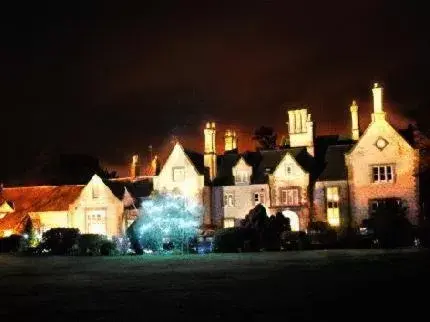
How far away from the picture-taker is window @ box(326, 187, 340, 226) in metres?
65.1

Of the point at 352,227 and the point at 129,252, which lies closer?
the point at 129,252

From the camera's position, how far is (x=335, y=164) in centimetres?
6738

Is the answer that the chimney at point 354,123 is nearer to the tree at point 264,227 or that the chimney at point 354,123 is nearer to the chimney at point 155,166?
the tree at point 264,227

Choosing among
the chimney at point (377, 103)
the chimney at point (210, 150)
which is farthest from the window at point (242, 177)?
the chimney at point (377, 103)

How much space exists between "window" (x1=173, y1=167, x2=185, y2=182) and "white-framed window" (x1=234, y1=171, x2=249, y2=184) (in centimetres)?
553

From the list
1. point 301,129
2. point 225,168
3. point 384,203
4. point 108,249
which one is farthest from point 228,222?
point 108,249

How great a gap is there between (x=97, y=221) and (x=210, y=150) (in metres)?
14.4

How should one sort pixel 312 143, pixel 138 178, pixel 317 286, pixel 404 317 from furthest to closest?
pixel 138 178
pixel 312 143
pixel 317 286
pixel 404 317

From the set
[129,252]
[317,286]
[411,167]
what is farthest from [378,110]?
[317,286]

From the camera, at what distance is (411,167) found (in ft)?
205

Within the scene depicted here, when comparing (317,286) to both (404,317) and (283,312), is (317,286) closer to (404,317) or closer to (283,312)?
(283,312)

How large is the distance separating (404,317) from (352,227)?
51.7 m

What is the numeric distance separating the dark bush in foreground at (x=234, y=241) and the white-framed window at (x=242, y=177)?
16.3 meters

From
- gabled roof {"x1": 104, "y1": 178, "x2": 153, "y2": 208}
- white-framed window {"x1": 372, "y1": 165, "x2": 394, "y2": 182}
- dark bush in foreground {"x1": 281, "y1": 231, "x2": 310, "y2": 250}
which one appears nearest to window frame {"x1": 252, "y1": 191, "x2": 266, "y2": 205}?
white-framed window {"x1": 372, "y1": 165, "x2": 394, "y2": 182}
